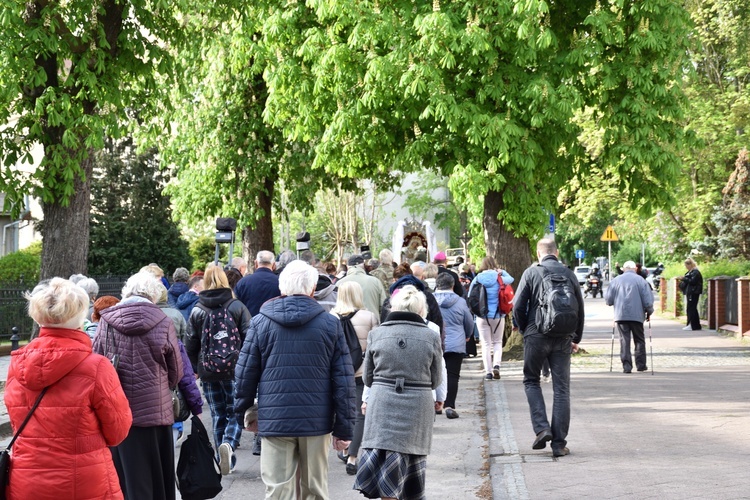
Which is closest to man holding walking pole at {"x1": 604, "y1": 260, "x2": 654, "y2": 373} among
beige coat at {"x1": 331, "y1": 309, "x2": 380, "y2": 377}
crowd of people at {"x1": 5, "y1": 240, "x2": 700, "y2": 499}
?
crowd of people at {"x1": 5, "y1": 240, "x2": 700, "y2": 499}

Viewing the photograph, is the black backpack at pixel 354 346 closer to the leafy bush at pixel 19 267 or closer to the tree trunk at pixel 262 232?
the tree trunk at pixel 262 232

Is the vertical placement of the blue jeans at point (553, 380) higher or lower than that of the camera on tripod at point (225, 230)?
lower

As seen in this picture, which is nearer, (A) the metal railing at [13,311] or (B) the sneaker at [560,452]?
(B) the sneaker at [560,452]

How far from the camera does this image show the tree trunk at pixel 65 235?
1439 cm

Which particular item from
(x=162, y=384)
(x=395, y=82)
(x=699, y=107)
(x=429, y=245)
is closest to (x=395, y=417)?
(x=162, y=384)

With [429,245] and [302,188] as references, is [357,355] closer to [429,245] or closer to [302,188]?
[302,188]

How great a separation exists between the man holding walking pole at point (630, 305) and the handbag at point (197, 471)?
11.3 meters

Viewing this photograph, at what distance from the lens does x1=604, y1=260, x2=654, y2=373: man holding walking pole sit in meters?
17.2

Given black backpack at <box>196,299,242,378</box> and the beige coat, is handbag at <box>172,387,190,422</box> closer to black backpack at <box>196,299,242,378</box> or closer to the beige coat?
black backpack at <box>196,299,242,378</box>

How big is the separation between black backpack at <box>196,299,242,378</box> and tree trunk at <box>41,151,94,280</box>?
553cm

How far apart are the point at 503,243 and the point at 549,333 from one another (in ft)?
34.2

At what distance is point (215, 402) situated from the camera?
9852 millimetres

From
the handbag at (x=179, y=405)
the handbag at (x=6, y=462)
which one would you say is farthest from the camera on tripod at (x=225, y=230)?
the handbag at (x=6, y=462)

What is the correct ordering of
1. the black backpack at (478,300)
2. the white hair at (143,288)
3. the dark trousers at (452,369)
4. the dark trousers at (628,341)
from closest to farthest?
the white hair at (143,288), the dark trousers at (452,369), the black backpack at (478,300), the dark trousers at (628,341)
